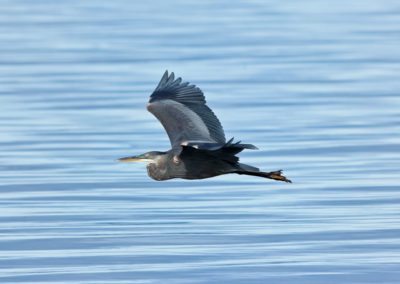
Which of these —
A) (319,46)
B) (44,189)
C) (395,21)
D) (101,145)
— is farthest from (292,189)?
(395,21)

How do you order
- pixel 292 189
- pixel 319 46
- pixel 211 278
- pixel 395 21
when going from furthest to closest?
1. pixel 395 21
2. pixel 319 46
3. pixel 292 189
4. pixel 211 278

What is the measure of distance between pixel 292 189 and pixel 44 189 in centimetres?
223

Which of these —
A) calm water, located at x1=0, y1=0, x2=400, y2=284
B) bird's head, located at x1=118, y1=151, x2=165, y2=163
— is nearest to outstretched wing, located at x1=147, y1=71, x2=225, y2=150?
bird's head, located at x1=118, y1=151, x2=165, y2=163

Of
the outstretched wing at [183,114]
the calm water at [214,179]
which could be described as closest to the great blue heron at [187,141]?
the outstretched wing at [183,114]

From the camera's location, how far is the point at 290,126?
1783cm

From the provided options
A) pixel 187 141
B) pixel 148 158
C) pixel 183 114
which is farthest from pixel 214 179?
pixel 187 141

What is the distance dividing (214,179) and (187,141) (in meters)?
3.38

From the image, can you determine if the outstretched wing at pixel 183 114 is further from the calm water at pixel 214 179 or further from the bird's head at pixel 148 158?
the calm water at pixel 214 179

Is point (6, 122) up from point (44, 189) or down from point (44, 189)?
up

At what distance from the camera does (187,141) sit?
1159 cm

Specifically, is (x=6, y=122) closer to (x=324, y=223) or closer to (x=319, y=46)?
(x=324, y=223)

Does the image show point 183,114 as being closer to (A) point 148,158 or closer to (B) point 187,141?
(A) point 148,158

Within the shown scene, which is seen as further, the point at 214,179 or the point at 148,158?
the point at 214,179

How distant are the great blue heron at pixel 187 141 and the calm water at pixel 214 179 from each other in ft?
1.93
